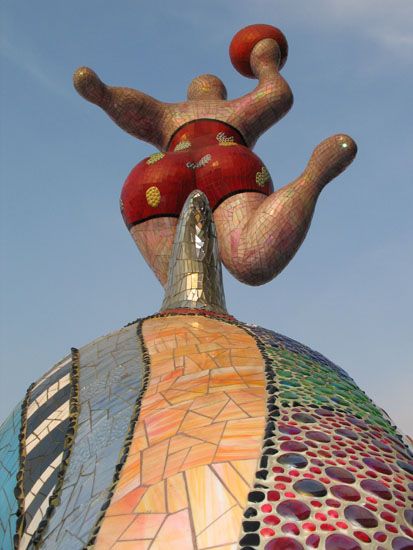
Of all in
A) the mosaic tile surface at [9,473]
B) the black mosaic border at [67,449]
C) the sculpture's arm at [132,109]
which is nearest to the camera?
the black mosaic border at [67,449]

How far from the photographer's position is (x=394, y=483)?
3180 millimetres

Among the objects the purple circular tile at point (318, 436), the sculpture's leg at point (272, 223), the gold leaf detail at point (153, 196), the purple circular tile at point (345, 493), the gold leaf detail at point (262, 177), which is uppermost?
the gold leaf detail at point (262, 177)

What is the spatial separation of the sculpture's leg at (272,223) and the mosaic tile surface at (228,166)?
1cm

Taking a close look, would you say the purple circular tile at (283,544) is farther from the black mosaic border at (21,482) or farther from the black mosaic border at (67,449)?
the black mosaic border at (21,482)

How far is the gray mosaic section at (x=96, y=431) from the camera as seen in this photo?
10.7 feet

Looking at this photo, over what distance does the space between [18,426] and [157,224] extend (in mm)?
4177

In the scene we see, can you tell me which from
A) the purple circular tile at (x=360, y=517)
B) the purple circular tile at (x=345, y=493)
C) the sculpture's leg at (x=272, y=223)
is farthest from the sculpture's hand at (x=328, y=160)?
the purple circular tile at (x=360, y=517)

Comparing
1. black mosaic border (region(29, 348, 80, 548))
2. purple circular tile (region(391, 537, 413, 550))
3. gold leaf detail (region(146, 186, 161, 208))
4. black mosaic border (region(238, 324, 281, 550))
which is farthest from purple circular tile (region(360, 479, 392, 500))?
gold leaf detail (region(146, 186, 161, 208))

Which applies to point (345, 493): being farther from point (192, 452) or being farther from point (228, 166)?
point (228, 166)

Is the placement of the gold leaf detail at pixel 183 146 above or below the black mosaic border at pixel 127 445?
above

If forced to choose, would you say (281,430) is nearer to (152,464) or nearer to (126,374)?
(152,464)

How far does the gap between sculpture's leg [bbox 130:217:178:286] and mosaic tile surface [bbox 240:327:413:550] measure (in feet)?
14.6

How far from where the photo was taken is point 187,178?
8.50m

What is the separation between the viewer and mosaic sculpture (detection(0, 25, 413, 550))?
286 cm
